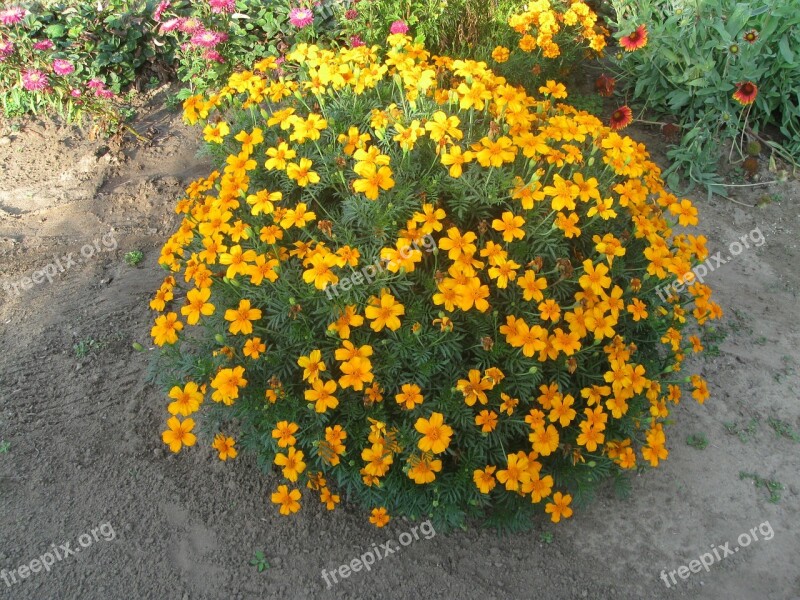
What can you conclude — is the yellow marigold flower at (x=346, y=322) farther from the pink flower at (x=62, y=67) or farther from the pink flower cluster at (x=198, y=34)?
the pink flower at (x=62, y=67)

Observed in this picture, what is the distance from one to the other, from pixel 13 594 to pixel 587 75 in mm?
5004

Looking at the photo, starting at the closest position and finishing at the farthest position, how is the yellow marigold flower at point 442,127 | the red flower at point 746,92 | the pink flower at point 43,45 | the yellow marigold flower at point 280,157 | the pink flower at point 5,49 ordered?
the yellow marigold flower at point 442,127, the yellow marigold flower at point 280,157, the red flower at point 746,92, the pink flower at point 5,49, the pink flower at point 43,45

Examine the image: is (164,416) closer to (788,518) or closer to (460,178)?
(460,178)

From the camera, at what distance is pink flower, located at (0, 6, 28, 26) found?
14.0 ft

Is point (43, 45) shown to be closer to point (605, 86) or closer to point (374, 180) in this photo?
point (374, 180)

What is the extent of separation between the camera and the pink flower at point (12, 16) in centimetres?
427

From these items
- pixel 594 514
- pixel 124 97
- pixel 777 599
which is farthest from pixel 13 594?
pixel 124 97

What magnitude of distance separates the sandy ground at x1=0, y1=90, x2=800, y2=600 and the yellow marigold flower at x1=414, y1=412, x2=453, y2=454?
68 cm

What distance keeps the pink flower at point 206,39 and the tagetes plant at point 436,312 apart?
6.89 feet

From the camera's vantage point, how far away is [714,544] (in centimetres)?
254

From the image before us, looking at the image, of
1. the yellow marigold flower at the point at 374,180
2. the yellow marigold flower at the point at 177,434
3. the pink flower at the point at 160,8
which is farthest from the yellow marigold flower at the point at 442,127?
the pink flower at the point at 160,8

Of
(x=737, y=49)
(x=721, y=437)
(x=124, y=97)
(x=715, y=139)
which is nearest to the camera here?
(x=721, y=437)

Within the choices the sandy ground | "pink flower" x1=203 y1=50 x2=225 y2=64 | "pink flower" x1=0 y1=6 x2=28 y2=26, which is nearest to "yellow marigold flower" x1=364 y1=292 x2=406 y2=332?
the sandy ground

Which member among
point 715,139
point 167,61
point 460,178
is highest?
point 460,178
